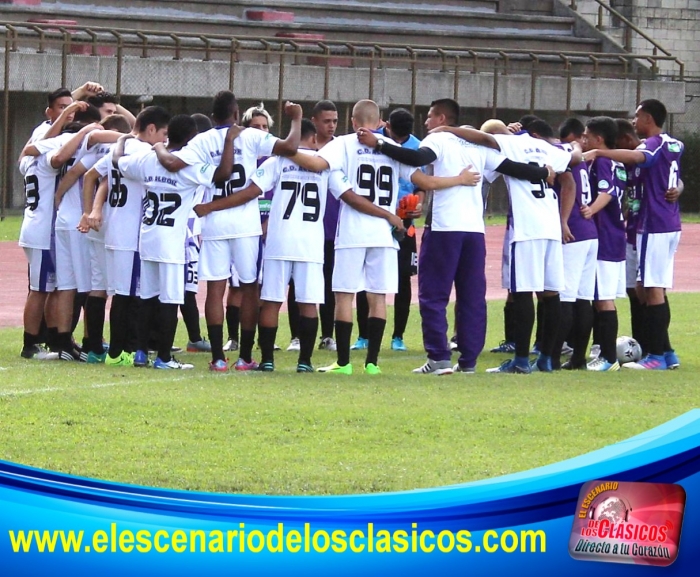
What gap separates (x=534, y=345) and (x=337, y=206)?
2.18 m

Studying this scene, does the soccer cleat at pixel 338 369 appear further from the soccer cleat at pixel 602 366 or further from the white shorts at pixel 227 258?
the soccer cleat at pixel 602 366

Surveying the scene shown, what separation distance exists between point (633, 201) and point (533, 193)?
118 centimetres

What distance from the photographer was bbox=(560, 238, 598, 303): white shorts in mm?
10641

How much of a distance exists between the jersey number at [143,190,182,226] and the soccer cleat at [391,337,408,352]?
290 centimetres

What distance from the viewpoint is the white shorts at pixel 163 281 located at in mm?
9945

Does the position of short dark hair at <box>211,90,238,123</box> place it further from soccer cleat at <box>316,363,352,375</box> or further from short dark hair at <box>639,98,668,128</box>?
short dark hair at <box>639,98,668,128</box>

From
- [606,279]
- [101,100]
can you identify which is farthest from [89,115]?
[606,279]

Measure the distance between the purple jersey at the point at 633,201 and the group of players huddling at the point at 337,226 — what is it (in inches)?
0.7

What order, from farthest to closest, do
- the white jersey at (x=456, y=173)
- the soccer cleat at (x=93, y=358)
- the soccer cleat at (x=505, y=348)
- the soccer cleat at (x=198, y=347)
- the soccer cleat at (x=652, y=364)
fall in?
the soccer cleat at (x=505, y=348)
the soccer cleat at (x=198, y=347)
the soccer cleat at (x=652, y=364)
the soccer cleat at (x=93, y=358)
the white jersey at (x=456, y=173)

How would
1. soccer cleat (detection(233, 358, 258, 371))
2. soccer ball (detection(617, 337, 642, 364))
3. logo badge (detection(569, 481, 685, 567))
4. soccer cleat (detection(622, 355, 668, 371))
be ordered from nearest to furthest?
logo badge (detection(569, 481, 685, 567)) < soccer cleat (detection(233, 358, 258, 371)) < soccer cleat (detection(622, 355, 668, 371)) < soccer ball (detection(617, 337, 642, 364))

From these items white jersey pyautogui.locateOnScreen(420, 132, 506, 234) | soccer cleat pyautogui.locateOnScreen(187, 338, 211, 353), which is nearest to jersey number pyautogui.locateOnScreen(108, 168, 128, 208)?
soccer cleat pyautogui.locateOnScreen(187, 338, 211, 353)

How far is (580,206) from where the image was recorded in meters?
10.7

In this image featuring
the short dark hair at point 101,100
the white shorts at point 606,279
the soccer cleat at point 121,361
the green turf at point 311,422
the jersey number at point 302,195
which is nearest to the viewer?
the green turf at point 311,422

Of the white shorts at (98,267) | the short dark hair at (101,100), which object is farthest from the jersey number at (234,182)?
the short dark hair at (101,100)
